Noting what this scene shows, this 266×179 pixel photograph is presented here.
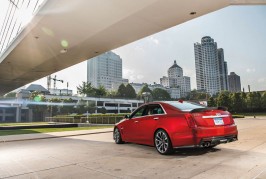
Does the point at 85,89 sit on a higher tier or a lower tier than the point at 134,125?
higher

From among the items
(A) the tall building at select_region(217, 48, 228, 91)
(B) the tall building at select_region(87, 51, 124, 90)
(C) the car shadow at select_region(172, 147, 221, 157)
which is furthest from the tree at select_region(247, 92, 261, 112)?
(B) the tall building at select_region(87, 51, 124, 90)

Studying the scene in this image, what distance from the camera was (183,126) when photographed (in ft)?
19.2

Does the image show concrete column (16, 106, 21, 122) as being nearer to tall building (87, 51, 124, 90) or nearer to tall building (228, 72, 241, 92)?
tall building (87, 51, 124, 90)

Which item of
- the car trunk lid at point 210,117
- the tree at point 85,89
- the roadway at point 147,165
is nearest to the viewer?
the roadway at point 147,165

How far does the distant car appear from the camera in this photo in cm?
572

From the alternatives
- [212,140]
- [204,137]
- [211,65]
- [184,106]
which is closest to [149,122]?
[184,106]

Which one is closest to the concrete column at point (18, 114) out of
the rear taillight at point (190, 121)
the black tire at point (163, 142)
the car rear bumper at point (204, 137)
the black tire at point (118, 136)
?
the black tire at point (118, 136)

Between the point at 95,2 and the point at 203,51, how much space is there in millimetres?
136957

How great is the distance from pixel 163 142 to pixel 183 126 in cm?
82

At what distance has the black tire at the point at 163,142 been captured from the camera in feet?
20.0

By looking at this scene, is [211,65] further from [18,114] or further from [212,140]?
[212,140]

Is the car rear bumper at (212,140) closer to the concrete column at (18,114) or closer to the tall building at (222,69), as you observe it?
the concrete column at (18,114)

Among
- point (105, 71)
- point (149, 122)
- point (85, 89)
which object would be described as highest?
point (105, 71)

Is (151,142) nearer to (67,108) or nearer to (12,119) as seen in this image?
(67,108)
